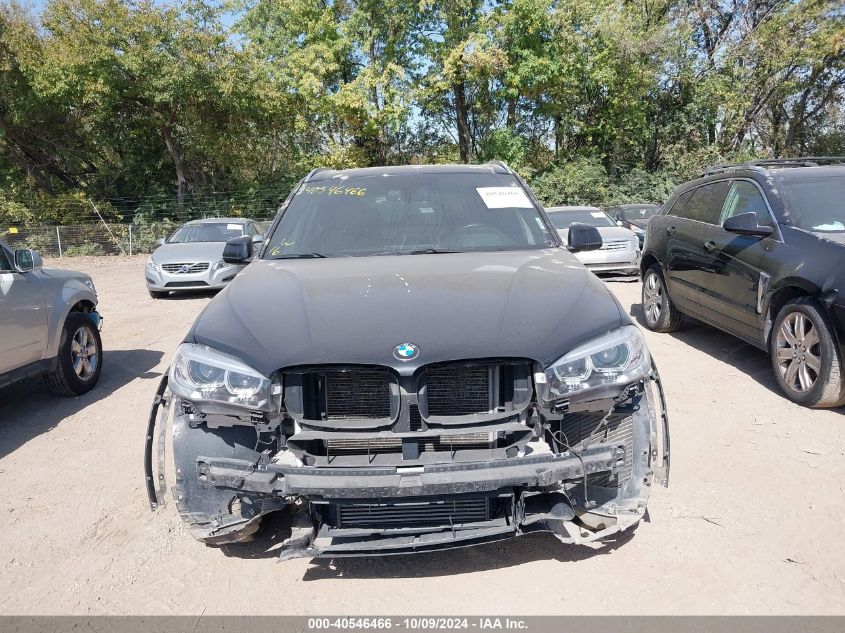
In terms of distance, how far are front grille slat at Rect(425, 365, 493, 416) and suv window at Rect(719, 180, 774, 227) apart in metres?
3.90

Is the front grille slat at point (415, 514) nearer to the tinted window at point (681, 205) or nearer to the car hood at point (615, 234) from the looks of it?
the tinted window at point (681, 205)

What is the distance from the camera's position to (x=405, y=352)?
240 centimetres

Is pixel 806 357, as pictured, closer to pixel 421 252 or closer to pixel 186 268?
pixel 421 252

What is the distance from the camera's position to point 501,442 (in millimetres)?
2449

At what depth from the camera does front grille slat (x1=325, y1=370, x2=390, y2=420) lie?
2.45 metres

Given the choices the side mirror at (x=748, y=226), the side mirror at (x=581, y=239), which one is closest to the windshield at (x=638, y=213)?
the side mirror at (x=748, y=226)

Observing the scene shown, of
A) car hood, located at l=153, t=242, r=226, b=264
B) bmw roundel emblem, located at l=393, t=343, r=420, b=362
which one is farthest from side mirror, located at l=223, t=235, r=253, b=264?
car hood, located at l=153, t=242, r=226, b=264

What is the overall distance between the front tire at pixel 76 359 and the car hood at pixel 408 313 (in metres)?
3.00

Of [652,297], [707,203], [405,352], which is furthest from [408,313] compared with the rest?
[652,297]

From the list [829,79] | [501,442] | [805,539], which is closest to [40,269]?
[501,442]

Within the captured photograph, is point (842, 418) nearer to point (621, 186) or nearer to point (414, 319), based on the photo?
point (414, 319)

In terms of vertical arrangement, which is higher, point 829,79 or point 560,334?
point 829,79

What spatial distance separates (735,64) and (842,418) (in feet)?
82.7

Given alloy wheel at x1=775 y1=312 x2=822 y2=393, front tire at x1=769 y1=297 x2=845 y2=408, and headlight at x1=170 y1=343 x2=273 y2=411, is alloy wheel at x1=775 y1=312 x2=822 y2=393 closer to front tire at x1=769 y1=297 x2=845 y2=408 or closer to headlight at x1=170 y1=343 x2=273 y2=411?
front tire at x1=769 y1=297 x2=845 y2=408
